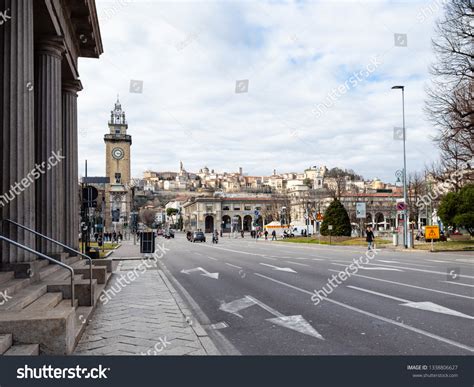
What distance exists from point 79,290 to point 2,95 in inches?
162

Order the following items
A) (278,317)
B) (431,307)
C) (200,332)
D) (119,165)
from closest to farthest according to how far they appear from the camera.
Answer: (200,332), (278,317), (431,307), (119,165)

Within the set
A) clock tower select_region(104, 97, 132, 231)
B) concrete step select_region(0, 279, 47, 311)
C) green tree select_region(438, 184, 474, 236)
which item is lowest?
concrete step select_region(0, 279, 47, 311)

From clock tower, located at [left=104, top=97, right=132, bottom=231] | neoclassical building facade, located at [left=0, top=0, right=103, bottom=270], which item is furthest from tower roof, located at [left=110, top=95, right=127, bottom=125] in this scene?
neoclassical building facade, located at [left=0, top=0, right=103, bottom=270]

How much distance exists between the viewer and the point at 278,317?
9.69 meters

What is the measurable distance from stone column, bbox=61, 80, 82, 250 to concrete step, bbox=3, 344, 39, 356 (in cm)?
1094

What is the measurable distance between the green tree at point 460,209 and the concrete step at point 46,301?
3259cm

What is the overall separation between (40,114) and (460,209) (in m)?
31.4

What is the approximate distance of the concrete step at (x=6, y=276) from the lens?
8584 mm

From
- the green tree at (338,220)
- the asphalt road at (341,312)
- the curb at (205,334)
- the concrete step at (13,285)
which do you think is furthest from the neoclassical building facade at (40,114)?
the green tree at (338,220)

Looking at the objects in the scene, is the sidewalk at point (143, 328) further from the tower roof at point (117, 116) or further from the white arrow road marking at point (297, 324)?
the tower roof at point (117, 116)

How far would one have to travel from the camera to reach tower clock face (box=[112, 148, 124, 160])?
135500 mm

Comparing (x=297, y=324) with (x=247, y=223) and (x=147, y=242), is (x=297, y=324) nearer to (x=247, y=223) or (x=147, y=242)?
(x=147, y=242)

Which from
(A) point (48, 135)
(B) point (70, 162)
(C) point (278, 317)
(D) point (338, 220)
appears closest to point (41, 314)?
(C) point (278, 317)

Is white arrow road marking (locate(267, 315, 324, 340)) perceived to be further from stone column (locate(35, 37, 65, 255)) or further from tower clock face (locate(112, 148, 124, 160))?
tower clock face (locate(112, 148, 124, 160))
